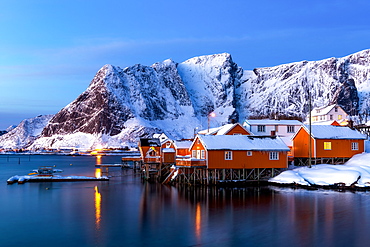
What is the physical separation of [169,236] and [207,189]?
23003 mm

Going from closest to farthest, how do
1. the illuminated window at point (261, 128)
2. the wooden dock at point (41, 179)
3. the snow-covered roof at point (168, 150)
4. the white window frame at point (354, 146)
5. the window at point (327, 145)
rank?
the window at point (327, 145) < the white window frame at point (354, 146) < the wooden dock at point (41, 179) < the snow-covered roof at point (168, 150) < the illuminated window at point (261, 128)

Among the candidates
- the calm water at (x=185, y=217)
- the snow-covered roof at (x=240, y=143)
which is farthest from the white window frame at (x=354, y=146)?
the calm water at (x=185, y=217)

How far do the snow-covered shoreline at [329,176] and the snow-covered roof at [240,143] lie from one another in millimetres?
3895

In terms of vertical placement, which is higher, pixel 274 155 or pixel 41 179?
pixel 274 155

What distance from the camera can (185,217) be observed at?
36469 millimetres

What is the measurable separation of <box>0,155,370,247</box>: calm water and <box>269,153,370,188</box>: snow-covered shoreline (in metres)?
2.96

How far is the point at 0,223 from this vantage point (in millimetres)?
35312

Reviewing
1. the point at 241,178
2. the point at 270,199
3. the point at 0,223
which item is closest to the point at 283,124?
the point at 241,178

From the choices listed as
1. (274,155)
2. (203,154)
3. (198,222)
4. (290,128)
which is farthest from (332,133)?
(198,222)

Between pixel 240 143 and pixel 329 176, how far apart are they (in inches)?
443

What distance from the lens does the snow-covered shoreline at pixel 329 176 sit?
51516 mm

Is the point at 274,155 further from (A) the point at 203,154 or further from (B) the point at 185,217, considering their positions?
(B) the point at 185,217

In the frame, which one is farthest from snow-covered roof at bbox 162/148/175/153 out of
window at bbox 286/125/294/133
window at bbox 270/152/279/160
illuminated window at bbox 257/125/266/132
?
window at bbox 286/125/294/133

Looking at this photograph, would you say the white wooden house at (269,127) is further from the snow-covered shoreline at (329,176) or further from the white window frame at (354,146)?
the snow-covered shoreline at (329,176)
